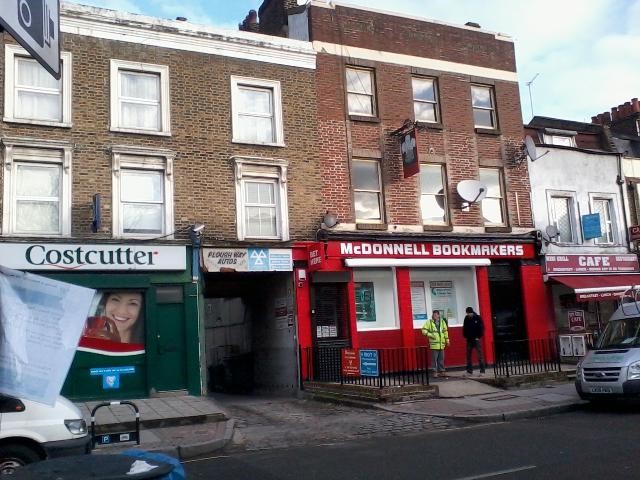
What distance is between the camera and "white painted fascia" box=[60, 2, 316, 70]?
15625mm

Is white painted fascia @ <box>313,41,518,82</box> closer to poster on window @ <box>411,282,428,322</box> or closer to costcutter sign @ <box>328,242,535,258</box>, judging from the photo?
costcutter sign @ <box>328,242,535,258</box>

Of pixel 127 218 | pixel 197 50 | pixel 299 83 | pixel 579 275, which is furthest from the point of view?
pixel 579 275

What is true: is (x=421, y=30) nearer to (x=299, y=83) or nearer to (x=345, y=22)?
(x=345, y=22)

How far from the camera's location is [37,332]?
4168 millimetres

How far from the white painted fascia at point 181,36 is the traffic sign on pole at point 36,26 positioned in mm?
11309

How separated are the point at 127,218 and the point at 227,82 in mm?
4452

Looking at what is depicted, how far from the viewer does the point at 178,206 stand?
16.0 meters

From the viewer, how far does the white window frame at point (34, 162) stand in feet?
47.3

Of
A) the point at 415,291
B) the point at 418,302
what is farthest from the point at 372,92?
the point at 418,302

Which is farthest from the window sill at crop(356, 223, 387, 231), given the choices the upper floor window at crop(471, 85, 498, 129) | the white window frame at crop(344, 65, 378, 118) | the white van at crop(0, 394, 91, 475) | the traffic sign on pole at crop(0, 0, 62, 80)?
the traffic sign on pole at crop(0, 0, 62, 80)

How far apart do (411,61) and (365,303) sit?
7.40 meters

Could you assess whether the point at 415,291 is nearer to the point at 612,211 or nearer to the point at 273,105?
the point at 273,105

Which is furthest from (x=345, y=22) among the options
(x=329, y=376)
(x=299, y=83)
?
(x=329, y=376)

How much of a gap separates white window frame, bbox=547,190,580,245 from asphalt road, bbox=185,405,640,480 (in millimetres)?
10895
